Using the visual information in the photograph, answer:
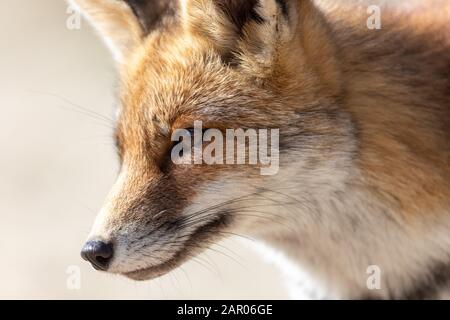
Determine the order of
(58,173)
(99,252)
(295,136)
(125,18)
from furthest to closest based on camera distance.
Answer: (58,173)
(125,18)
(295,136)
(99,252)

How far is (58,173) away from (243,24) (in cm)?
542

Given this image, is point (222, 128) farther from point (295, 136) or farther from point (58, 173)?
point (58, 173)

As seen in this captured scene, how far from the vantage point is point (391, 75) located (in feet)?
15.1

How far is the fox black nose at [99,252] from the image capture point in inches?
165

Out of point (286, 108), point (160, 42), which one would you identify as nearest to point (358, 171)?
point (286, 108)

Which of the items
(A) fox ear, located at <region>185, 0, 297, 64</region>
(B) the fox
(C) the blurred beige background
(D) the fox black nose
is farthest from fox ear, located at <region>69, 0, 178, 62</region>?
(D) the fox black nose

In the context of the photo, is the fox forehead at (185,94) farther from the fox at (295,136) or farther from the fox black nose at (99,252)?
the fox black nose at (99,252)

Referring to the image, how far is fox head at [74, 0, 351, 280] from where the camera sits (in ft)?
14.0

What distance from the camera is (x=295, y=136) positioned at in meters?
4.32

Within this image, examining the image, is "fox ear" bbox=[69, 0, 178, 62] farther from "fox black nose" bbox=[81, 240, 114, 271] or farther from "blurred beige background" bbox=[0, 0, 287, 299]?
"fox black nose" bbox=[81, 240, 114, 271]

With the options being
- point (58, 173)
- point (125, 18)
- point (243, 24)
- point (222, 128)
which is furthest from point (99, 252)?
point (58, 173)

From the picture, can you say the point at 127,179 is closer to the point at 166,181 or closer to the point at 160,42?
the point at 166,181
